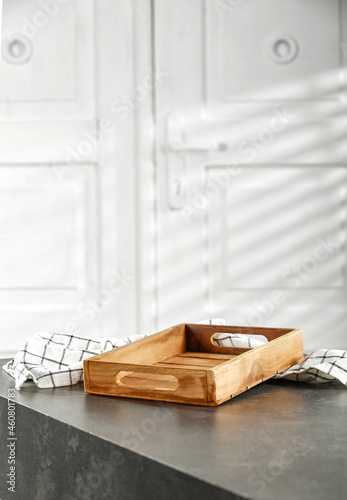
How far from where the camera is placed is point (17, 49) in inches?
84.8

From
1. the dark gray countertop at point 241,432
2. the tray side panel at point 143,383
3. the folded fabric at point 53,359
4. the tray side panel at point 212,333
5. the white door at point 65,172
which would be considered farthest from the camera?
the white door at point 65,172

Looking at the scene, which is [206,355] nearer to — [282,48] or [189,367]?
[189,367]

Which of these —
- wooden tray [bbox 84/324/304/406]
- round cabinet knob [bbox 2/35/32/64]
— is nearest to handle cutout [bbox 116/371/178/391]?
wooden tray [bbox 84/324/304/406]

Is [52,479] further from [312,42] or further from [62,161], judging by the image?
[312,42]

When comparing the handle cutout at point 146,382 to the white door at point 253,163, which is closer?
the handle cutout at point 146,382

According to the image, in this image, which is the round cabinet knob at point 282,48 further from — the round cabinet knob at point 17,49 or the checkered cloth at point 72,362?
the checkered cloth at point 72,362

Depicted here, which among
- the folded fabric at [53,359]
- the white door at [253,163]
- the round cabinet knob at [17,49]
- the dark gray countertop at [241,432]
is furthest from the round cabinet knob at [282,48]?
the dark gray countertop at [241,432]

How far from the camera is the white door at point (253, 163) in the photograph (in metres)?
2.16

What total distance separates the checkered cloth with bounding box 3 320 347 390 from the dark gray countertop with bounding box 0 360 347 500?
14mm

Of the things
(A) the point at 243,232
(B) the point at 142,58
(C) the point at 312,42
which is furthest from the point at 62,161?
(C) the point at 312,42

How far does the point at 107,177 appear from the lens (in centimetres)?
215

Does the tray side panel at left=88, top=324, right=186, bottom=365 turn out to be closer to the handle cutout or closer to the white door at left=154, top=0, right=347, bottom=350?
the handle cutout

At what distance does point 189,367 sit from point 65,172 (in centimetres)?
143

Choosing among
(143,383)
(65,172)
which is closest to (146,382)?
(143,383)
